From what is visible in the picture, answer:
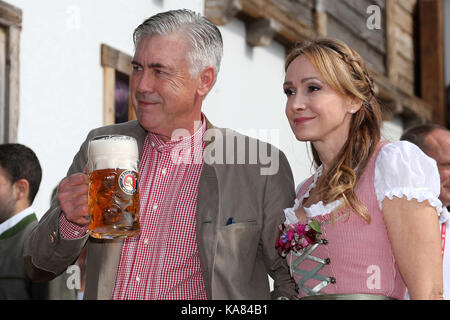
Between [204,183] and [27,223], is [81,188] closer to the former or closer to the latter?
[204,183]

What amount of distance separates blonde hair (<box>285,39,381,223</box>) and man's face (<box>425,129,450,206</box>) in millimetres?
1183

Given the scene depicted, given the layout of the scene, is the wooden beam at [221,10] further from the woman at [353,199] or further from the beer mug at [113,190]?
the beer mug at [113,190]

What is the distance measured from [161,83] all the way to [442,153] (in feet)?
5.64

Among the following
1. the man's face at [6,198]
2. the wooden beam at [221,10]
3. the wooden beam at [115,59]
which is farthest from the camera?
the wooden beam at [221,10]

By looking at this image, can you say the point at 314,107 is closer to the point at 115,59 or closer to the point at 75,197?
the point at 75,197

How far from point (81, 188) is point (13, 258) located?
1.82 metres

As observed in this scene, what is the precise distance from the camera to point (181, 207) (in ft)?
9.10

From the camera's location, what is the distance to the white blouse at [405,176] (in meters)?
2.29

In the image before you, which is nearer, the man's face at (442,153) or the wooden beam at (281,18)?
the man's face at (442,153)

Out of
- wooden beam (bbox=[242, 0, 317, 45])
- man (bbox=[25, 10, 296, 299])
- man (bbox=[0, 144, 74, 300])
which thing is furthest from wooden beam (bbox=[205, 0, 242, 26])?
man (bbox=[25, 10, 296, 299])

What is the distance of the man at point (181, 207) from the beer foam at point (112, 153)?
34cm

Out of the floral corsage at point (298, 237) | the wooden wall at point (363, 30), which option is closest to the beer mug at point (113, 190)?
the floral corsage at point (298, 237)

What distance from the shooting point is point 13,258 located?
12.8 feet

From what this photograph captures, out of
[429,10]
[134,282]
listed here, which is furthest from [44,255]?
[429,10]
